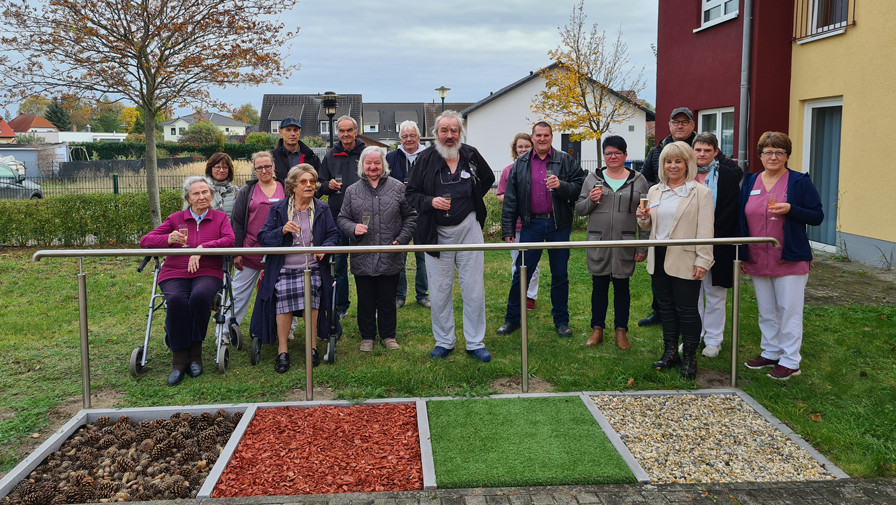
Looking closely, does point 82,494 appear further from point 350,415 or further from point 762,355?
point 762,355

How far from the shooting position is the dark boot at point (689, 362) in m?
5.44

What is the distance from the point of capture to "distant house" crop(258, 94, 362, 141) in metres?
79.4

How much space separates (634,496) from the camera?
145 inches

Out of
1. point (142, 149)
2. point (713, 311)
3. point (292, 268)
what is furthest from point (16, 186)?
point (142, 149)

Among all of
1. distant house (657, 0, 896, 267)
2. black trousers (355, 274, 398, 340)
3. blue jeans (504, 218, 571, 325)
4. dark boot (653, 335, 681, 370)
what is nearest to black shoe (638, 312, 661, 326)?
blue jeans (504, 218, 571, 325)

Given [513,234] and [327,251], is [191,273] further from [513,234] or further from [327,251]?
[513,234]

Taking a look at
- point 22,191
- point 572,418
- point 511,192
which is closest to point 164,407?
point 572,418

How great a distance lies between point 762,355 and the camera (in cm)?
573

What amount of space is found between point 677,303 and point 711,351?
79 centimetres

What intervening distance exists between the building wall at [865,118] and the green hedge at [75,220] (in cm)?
1203

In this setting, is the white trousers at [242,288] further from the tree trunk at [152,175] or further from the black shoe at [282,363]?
the tree trunk at [152,175]

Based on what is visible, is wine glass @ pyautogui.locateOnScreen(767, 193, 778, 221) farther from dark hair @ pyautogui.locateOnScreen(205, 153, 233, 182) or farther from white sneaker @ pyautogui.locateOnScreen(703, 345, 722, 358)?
dark hair @ pyautogui.locateOnScreen(205, 153, 233, 182)

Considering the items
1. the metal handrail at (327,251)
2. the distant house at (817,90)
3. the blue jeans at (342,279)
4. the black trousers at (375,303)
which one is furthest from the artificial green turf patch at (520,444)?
the distant house at (817,90)

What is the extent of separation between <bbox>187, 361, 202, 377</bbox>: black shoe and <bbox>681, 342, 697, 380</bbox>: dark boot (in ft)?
12.7
